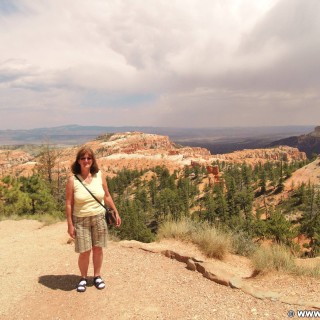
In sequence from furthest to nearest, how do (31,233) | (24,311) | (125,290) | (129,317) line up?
(31,233)
(125,290)
(24,311)
(129,317)

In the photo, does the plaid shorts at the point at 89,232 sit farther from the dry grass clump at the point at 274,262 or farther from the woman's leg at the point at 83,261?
the dry grass clump at the point at 274,262

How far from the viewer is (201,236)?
26.6 feet

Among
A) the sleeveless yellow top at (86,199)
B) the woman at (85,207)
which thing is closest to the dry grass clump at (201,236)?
the woman at (85,207)

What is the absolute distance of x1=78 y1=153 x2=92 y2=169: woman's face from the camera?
5.33m

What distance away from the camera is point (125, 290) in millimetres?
5512

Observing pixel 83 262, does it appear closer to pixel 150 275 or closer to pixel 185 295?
pixel 150 275

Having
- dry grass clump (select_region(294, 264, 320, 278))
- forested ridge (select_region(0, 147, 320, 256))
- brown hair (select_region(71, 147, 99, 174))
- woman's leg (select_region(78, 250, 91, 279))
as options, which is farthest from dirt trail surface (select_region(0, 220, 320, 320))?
forested ridge (select_region(0, 147, 320, 256))

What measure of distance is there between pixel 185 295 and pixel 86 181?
8.37 ft

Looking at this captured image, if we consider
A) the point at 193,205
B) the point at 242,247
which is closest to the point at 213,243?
the point at 242,247

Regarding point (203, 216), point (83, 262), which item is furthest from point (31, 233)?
point (203, 216)

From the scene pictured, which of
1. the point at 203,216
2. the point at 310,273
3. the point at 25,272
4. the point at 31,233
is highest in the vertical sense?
the point at 310,273

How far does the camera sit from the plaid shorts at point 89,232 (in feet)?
17.6

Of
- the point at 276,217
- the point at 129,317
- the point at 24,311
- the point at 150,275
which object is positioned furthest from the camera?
the point at 276,217

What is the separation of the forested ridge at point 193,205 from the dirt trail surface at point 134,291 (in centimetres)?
241
